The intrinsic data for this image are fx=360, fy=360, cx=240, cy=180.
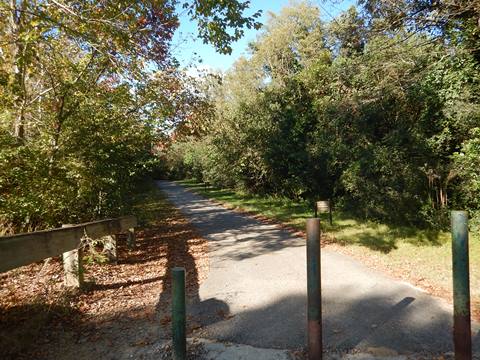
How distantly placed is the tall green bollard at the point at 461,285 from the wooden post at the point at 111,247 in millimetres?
6223

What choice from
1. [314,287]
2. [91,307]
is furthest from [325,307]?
[91,307]

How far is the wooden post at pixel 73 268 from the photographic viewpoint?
18.1ft

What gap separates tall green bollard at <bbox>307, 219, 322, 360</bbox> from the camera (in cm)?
333

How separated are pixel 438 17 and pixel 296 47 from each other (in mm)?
18255

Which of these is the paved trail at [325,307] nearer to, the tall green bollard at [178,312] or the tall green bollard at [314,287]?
the tall green bollard at [314,287]

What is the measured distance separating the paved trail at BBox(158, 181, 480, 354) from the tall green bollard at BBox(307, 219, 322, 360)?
1.76ft

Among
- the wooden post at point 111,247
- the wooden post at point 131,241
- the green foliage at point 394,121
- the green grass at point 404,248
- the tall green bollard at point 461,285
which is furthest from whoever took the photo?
the green foliage at point 394,121

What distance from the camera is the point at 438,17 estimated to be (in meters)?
9.05

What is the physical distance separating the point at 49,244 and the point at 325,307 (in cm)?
357

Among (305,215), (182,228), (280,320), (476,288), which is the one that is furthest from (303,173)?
(280,320)

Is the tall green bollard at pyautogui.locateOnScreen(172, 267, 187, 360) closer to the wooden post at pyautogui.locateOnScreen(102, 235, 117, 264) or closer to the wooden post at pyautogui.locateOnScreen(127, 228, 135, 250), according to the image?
the wooden post at pyautogui.locateOnScreen(102, 235, 117, 264)

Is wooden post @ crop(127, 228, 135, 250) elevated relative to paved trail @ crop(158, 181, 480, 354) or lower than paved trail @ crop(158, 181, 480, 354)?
elevated

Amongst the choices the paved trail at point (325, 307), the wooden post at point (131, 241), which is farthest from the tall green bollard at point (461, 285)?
A: the wooden post at point (131, 241)

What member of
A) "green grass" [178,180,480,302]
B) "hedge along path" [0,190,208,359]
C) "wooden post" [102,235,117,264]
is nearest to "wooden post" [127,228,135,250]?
"hedge along path" [0,190,208,359]
